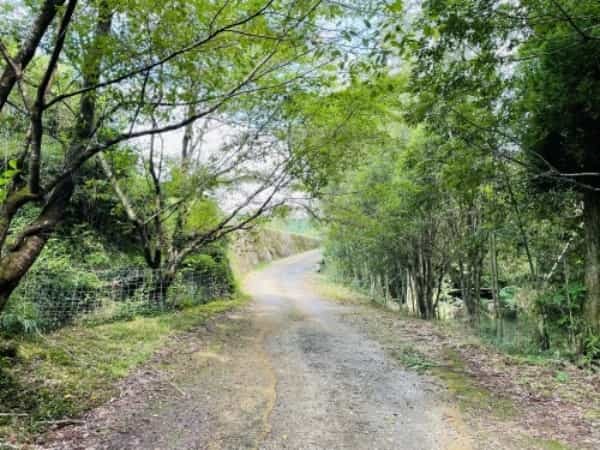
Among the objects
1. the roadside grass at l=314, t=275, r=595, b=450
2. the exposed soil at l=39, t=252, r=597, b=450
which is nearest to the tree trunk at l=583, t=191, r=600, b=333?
the roadside grass at l=314, t=275, r=595, b=450

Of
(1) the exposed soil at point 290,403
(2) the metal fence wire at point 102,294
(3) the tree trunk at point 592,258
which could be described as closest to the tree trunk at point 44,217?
(1) the exposed soil at point 290,403

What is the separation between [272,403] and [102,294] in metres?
4.21

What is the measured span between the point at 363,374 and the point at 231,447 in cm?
206

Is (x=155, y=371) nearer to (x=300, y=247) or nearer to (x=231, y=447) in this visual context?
(x=231, y=447)

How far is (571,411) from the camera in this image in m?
3.27

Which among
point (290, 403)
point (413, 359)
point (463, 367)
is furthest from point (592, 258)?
point (290, 403)

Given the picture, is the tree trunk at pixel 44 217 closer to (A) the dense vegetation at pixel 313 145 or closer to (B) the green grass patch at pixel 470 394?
(A) the dense vegetation at pixel 313 145

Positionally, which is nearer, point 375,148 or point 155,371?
point 155,371

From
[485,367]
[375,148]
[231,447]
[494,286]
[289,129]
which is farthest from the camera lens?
[375,148]

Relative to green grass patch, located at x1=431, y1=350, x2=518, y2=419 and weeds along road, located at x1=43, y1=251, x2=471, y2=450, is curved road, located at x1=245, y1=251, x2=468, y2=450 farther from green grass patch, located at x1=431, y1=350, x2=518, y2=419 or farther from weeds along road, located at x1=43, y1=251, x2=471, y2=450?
green grass patch, located at x1=431, y1=350, x2=518, y2=419

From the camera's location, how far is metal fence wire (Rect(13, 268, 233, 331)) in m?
5.14

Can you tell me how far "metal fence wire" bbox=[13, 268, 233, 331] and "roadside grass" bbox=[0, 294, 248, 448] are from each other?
351mm

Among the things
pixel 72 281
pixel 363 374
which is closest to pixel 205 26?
pixel 363 374

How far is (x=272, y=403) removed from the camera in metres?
3.45
